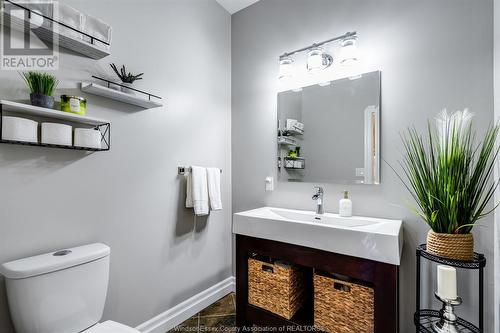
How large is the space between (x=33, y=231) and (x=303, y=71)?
6.70 feet

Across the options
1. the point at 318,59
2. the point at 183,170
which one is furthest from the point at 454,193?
the point at 183,170

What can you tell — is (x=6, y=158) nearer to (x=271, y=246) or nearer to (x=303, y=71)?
(x=271, y=246)

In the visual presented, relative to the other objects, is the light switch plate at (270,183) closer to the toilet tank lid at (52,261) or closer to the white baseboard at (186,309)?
the white baseboard at (186,309)

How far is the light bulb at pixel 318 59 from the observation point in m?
1.91

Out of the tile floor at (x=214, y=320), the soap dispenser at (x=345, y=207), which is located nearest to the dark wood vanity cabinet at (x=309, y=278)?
the tile floor at (x=214, y=320)

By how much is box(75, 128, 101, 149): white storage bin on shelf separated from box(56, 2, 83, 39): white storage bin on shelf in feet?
1.54

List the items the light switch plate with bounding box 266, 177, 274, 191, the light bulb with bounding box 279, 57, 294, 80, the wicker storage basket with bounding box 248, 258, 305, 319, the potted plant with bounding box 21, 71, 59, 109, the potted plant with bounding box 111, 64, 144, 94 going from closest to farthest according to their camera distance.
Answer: the potted plant with bounding box 21, 71, 59, 109
the potted plant with bounding box 111, 64, 144, 94
the wicker storage basket with bounding box 248, 258, 305, 319
the light bulb with bounding box 279, 57, 294, 80
the light switch plate with bounding box 266, 177, 274, 191

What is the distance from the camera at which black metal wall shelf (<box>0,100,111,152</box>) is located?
109cm

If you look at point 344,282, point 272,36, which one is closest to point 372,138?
point 344,282

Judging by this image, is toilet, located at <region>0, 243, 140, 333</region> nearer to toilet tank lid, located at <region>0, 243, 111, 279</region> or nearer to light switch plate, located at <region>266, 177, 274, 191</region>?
toilet tank lid, located at <region>0, 243, 111, 279</region>

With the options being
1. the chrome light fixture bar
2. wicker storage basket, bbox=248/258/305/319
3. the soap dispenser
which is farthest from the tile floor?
the chrome light fixture bar

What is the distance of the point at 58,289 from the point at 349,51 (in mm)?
2170

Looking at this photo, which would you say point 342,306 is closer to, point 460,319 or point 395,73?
point 460,319

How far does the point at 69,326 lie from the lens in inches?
46.3
